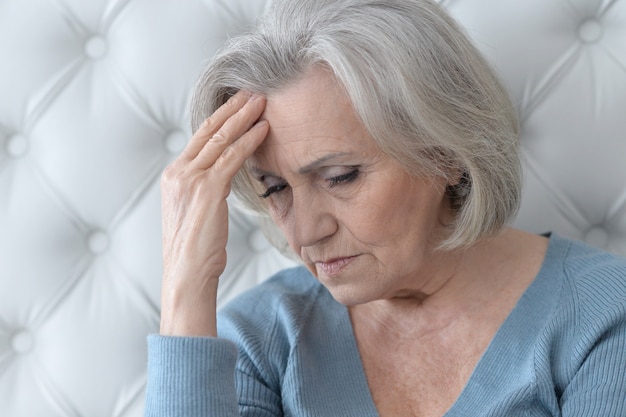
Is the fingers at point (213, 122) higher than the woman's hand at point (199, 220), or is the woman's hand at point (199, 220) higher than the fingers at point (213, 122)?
the fingers at point (213, 122)

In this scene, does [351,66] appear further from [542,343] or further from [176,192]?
[542,343]

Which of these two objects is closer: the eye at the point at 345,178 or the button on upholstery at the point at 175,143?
the eye at the point at 345,178

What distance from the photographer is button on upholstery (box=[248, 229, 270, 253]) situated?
1686 mm

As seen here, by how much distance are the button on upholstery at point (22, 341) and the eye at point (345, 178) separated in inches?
28.6

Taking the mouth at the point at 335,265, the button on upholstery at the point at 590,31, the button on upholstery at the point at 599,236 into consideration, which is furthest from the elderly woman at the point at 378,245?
the button on upholstery at the point at 590,31

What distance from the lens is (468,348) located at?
138 centimetres

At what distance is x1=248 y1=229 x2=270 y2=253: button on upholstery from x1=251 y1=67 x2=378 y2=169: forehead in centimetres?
46

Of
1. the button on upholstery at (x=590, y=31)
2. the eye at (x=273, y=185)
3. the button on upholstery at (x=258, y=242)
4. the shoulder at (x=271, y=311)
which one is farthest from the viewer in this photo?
the button on upholstery at (x=258, y=242)

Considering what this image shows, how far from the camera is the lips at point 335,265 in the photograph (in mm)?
1284

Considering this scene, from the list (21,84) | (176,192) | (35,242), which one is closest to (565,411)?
(176,192)

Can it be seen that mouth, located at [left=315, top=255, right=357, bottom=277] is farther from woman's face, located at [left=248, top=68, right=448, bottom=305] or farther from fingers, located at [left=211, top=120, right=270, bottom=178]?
fingers, located at [left=211, top=120, right=270, bottom=178]

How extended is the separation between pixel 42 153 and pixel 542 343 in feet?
3.08

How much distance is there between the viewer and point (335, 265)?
1291mm

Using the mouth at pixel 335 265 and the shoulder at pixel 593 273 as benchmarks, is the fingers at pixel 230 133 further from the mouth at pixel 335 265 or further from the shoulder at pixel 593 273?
the shoulder at pixel 593 273
